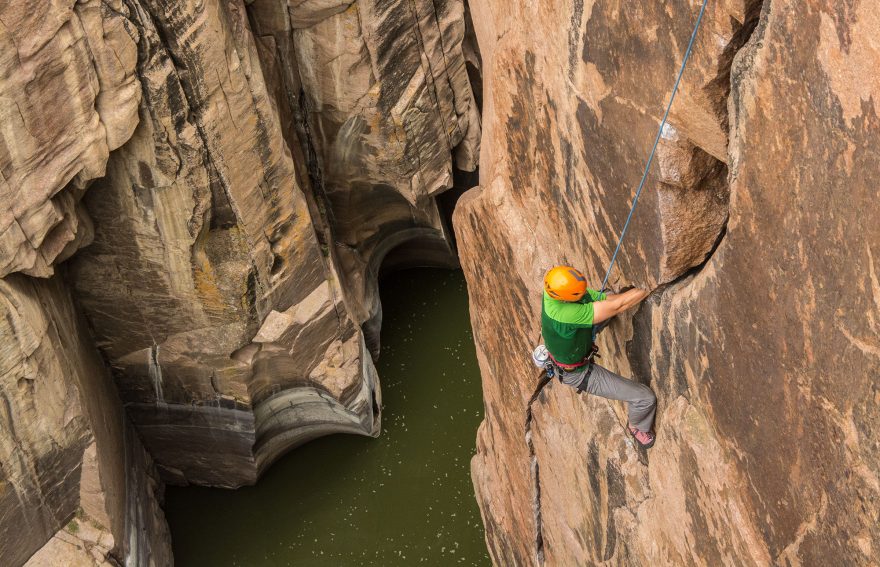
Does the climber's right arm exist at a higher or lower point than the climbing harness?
higher

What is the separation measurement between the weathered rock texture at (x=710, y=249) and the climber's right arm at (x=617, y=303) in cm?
7

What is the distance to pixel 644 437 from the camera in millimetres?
4527

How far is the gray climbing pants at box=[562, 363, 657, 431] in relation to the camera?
440 centimetres

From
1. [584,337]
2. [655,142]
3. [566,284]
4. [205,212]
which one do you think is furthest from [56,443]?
[655,142]

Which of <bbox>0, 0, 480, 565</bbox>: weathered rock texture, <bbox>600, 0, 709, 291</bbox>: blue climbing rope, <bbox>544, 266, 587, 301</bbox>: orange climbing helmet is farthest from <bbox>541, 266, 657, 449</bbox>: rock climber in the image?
<bbox>0, 0, 480, 565</bbox>: weathered rock texture

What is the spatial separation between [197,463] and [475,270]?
14.9 feet

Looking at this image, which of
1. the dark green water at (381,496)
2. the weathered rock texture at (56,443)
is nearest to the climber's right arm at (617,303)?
the weathered rock texture at (56,443)

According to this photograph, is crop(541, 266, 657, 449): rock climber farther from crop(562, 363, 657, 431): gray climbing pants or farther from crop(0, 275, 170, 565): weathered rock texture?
crop(0, 275, 170, 565): weathered rock texture

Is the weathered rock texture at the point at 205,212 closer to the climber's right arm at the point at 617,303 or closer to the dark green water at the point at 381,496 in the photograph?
the dark green water at the point at 381,496

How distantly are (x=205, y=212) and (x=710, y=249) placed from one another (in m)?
4.71

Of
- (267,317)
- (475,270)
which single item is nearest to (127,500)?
(267,317)

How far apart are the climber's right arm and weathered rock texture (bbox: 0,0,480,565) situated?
4.00 m

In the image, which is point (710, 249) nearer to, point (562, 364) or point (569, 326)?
point (569, 326)

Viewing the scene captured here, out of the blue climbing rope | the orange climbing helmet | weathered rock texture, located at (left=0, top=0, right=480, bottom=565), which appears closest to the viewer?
the blue climbing rope
